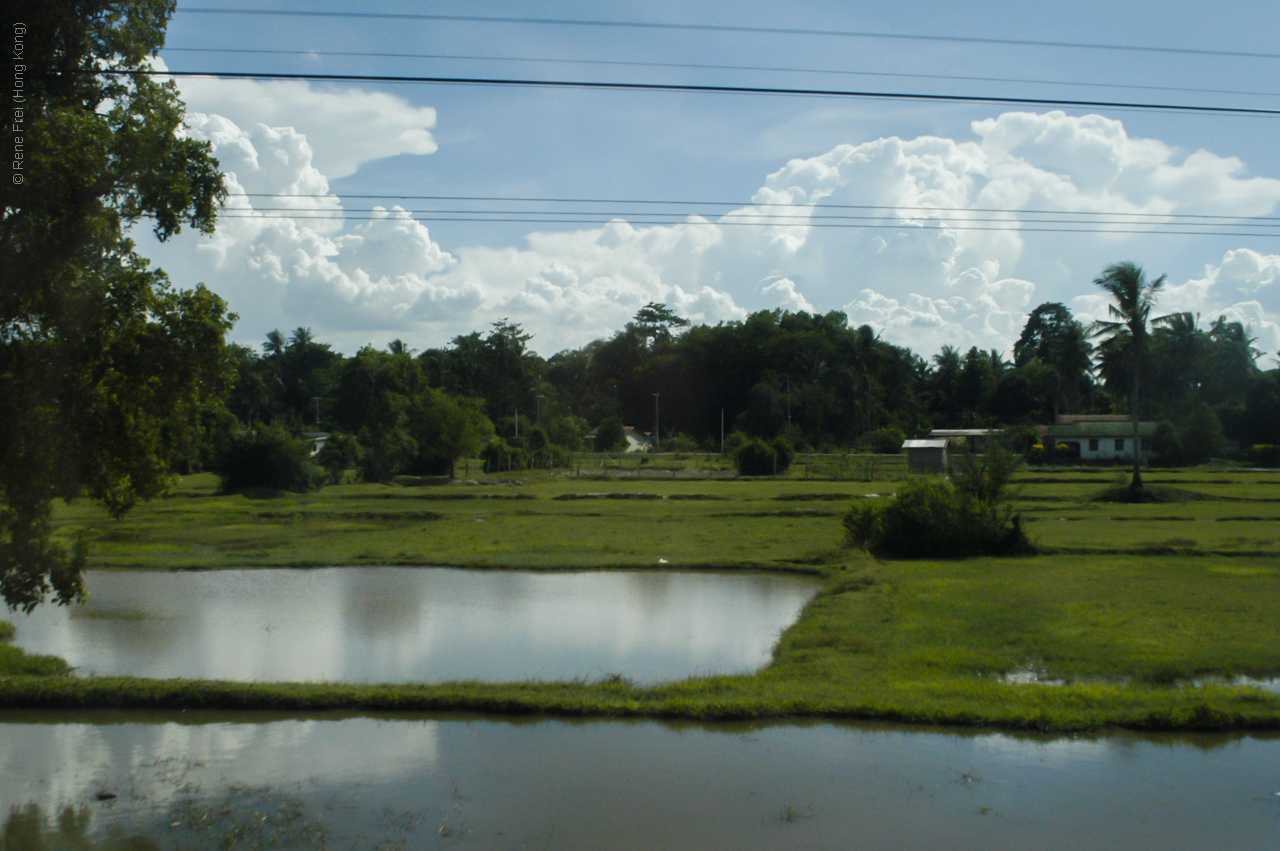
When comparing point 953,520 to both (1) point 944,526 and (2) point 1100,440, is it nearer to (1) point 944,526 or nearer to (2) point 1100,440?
(1) point 944,526

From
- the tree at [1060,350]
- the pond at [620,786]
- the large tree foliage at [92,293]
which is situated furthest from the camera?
the tree at [1060,350]

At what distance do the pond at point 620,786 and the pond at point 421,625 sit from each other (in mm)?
3082

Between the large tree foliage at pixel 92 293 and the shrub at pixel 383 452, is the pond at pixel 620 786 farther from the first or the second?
the shrub at pixel 383 452

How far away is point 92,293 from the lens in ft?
32.8

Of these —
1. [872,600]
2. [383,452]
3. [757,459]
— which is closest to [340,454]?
[383,452]

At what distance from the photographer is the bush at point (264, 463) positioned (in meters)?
48.7

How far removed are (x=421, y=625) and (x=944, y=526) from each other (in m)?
14.0

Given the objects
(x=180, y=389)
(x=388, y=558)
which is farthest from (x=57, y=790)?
(x=388, y=558)

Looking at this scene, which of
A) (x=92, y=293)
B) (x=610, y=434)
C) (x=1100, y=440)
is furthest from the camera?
(x=610, y=434)

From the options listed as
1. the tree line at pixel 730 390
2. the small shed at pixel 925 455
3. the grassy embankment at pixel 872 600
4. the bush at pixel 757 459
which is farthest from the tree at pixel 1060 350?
the grassy embankment at pixel 872 600

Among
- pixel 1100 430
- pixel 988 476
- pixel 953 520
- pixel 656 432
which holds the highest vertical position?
pixel 656 432

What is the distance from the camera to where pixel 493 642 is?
14812 millimetres

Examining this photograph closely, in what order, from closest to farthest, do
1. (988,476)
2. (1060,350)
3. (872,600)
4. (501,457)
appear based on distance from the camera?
(872,600) < (988,476) < (501,457) < (1060,350)

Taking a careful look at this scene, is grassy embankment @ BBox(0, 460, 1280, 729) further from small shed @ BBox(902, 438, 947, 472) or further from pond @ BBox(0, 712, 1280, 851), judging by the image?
small shed @ BBox(902, 438, 947, 472)
